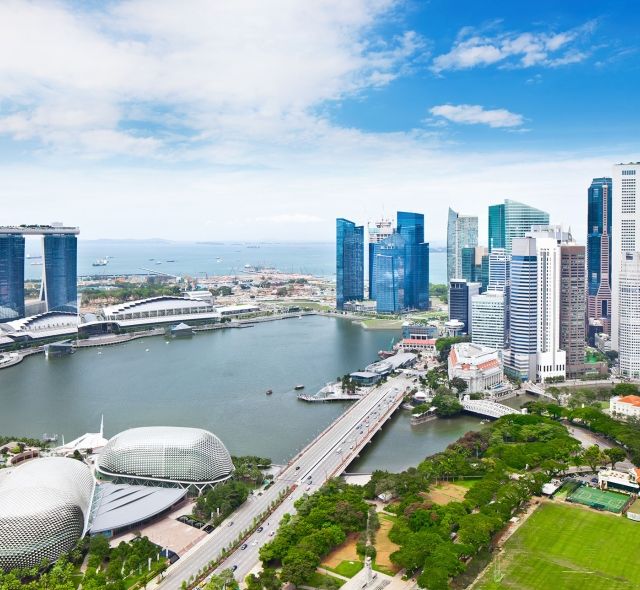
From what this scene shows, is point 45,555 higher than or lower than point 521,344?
lower

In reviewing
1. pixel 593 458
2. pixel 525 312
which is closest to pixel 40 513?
pixel 593 458

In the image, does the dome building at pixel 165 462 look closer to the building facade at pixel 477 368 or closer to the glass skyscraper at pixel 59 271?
the building facade at pixel 477 368

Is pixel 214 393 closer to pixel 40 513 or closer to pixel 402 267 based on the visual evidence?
pixel 40 513

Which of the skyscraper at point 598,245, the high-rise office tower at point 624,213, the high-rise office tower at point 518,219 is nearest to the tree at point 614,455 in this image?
the high-rise office tower at point 624,213

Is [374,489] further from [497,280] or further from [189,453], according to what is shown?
[497,280]

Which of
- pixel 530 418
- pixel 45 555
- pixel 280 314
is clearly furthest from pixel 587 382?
pixel 280 314

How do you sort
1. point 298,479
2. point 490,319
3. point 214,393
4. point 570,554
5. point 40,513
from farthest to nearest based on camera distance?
point 490,319
point 214,393
point 298,479
point 570,554
point 40,513

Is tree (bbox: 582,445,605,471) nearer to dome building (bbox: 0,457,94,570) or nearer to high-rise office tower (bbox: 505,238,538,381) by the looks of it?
high-rise office tower (bbox: 505,238,538,381)
